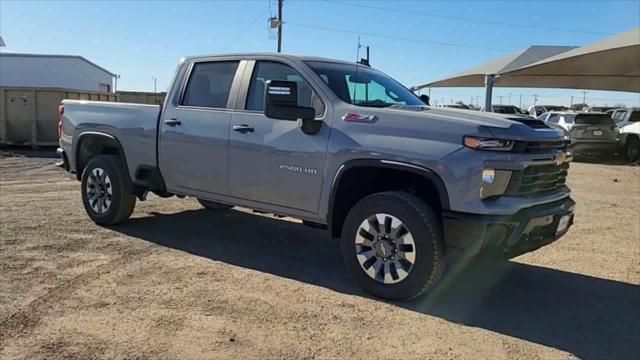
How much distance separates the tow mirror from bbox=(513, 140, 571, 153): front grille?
167 centimetres

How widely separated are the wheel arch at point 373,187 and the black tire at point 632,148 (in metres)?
17.8

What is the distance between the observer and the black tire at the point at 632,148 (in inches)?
762

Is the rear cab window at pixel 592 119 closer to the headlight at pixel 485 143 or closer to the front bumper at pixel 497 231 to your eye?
the front bumper at pixel 497 231

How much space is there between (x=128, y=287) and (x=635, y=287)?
464 centimetres

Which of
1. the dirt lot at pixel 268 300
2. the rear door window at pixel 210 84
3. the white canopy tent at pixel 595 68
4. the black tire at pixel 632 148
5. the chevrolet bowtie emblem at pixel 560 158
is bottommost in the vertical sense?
the dirt lot at pixel 268 300

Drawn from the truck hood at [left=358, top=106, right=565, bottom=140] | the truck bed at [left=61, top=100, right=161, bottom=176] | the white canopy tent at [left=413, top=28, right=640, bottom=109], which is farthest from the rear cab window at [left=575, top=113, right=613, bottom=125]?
the truck bed at [left=61, top=100, right=161, bottom=176]

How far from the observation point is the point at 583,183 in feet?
42.5

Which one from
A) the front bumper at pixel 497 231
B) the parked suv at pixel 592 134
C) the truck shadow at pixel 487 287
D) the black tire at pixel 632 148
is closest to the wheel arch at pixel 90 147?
the truck shadow at pixel 487 287

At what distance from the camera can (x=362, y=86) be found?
553 centimetres

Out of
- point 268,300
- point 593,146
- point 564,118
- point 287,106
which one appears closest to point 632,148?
point 593,146

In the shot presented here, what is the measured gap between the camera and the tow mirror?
4709mm

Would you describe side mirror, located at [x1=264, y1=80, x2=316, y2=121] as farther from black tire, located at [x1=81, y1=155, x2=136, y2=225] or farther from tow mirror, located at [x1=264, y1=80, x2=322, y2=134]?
black tire, located at [x1=81, y1=155, x2=136, y2=225]

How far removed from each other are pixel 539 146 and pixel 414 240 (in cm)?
124

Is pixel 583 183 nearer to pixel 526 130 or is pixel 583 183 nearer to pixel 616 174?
pixel 616 174
